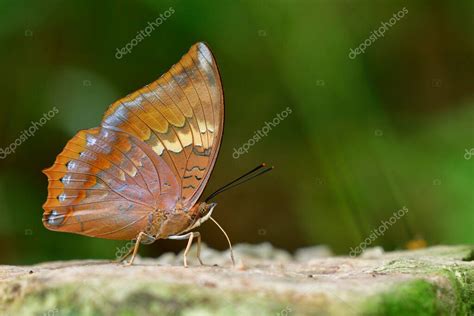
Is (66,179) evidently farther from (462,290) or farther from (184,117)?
(462,290)

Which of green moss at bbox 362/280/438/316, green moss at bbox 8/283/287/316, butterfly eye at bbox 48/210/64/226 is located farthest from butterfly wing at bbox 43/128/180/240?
green moss at bbox 362/280/438/316

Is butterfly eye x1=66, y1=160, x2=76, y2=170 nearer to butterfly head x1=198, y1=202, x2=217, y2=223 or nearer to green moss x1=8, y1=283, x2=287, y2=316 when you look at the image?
butterfly head x1=198, y1=202, x2=217, y2=223

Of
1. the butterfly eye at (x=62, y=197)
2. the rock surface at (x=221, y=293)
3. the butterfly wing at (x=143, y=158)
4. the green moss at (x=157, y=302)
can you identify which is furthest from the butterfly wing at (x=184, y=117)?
the green moss at (x=157, y=302)

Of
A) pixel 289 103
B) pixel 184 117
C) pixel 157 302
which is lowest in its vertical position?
pixel 157 302

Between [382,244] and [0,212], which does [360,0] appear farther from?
[0,212]

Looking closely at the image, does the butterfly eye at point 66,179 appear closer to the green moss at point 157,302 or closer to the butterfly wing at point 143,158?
the butterfly wing at point 143,158

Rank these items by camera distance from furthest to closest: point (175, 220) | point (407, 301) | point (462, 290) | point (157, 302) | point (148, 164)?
point (148, 164)
point (175, 220)
point (462, 290)
point (407, 301)
point (157, 302)

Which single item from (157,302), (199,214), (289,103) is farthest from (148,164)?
(289,103)
